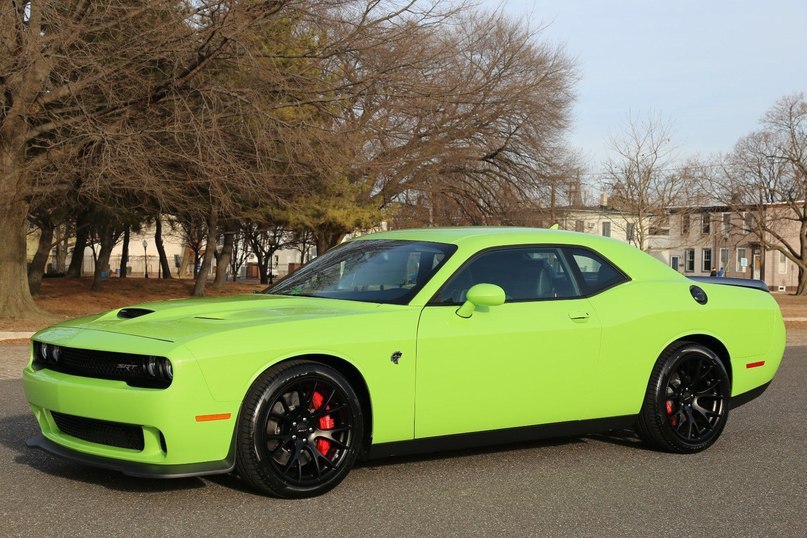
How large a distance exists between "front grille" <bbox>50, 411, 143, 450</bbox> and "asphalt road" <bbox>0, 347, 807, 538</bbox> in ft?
1.04

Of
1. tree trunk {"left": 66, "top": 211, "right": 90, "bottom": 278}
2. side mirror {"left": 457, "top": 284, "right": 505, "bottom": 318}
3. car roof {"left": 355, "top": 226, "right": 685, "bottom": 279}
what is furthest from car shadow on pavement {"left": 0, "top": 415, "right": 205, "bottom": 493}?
tree trunk {"left": 66, "top": 211, "right": 90, "bottom": 278}

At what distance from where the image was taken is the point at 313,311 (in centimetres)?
557

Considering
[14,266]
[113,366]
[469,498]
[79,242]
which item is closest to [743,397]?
[469,498]

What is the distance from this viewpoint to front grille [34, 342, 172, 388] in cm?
484

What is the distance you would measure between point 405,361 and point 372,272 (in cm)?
92

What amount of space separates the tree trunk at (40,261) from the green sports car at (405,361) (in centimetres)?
2599

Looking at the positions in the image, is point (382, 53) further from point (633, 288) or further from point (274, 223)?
point (633, 288)

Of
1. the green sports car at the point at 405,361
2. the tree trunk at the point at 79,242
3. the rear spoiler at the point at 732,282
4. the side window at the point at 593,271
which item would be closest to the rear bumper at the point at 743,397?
the green sports car at the point at 405,361

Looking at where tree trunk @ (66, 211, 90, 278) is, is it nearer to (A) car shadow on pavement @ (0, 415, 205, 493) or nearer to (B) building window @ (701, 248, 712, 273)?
(A) car shadow on pavement @ (0, 415, 205, 493)

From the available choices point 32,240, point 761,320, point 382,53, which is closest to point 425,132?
point 382,53

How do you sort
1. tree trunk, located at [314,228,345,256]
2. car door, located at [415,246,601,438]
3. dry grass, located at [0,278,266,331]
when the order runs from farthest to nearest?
tree trunk, located at [314,228,345,256] < dry grass, located at [0,278,266,331] < car door, located at [415,246,601,438]

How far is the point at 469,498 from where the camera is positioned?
5.32 m

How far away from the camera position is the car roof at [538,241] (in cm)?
629

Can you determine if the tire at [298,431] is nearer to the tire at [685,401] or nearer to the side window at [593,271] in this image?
the side window at [593,271]
